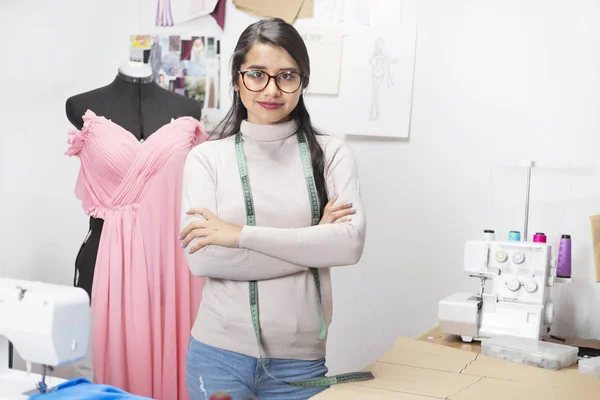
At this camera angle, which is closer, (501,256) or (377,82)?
(501,256)

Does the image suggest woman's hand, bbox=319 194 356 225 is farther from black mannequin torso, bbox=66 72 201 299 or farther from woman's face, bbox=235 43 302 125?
black mannequin torso, bbox=66 72 201 299

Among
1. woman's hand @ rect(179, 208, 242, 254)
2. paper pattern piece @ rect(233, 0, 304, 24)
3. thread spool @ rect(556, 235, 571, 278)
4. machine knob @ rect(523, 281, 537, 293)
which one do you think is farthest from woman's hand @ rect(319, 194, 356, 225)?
paper pattern piece @ rect(233, 0, 304, 24)

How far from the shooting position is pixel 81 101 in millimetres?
2623

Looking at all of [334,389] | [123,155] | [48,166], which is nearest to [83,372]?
[123,155]

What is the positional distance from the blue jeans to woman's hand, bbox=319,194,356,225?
1.17 feet

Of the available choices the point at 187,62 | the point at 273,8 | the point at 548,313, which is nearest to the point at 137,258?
the point at 187,62

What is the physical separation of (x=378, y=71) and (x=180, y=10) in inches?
38.2

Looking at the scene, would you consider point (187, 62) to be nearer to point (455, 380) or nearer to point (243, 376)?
point (243, 376)

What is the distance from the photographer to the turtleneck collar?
1940 mm

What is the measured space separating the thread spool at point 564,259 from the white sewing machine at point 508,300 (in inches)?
3.5

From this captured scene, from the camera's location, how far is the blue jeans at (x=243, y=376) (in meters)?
1.80

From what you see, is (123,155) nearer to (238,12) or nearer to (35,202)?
(238,12)

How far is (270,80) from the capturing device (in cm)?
188

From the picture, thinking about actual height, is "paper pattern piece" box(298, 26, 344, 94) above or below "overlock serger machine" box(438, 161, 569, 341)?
above
